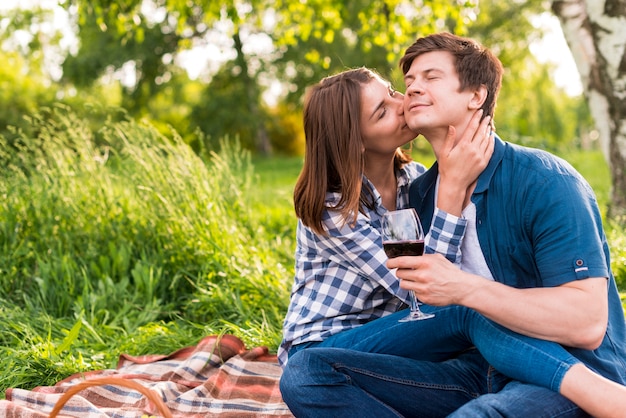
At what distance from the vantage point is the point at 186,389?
3.79 meters

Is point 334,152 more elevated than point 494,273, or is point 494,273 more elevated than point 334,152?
point 334,152

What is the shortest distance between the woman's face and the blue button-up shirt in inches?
19.1

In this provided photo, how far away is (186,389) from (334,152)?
1445mm

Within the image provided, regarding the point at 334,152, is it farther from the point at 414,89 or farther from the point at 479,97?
the point at 479,97

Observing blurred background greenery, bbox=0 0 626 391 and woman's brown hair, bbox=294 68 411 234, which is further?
blurred background greenery, bbox=0 0 626 391

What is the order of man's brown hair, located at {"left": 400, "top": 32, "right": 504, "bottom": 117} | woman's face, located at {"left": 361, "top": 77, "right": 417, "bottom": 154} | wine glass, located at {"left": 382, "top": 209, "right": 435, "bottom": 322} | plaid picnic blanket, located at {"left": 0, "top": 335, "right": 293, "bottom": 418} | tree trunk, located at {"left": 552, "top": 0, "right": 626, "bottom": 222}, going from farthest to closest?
tree trunk, located at {"left": 552, "top": 0, "right": 626, "bottom": 222} → plaid picnic blanket, located at {"left": 0, "top": 335, "right": 293, "bottom": 418} → woman's face, located at {"left": 361, "top": 77, "right": 417, "bottom": 154} → man's brown hair, located at {"left": 400, "top": 32, "right": 504, "bottom": 117} → wine glass, located at {"left": 382, "top": 209, "right": 435, "bottom": 322}

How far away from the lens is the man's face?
118 inches

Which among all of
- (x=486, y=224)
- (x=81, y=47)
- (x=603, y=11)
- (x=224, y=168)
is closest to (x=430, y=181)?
(x=486, y=224)

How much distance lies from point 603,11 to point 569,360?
13.8 ft

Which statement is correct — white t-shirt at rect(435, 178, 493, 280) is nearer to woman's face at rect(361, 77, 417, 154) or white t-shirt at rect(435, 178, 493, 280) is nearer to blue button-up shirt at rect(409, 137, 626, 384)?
blue button-up shirt at rect(409, 137, 626, 384)

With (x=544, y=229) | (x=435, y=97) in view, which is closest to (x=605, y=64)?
(x=435, y=97)

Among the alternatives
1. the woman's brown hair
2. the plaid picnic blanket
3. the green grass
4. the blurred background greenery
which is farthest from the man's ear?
the green grass

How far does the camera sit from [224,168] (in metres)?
5.80

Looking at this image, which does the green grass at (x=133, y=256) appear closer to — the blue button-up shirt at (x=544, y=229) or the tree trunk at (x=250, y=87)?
the blue button-up shirt at (x=544, y=229)
